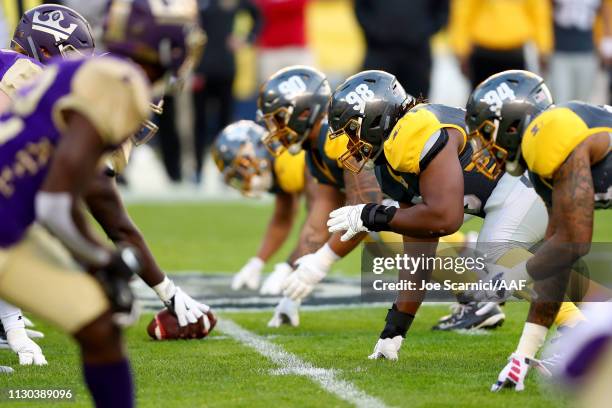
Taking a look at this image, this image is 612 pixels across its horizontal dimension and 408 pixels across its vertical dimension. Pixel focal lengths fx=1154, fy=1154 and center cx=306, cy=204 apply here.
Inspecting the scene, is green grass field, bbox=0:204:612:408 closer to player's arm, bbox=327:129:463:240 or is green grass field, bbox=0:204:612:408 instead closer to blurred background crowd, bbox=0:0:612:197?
player's arm, bbox=327:129:463:240

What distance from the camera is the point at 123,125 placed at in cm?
351

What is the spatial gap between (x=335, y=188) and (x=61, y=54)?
69.4 inches

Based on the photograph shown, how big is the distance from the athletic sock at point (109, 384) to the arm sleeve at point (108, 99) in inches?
26.9

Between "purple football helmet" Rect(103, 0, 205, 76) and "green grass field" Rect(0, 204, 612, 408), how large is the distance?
1323 millimetres

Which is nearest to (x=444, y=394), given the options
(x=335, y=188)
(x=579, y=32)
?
(x=335, y=188)

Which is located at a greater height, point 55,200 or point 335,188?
point 55,200

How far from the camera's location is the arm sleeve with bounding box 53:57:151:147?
3471 millimetres

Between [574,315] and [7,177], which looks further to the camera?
[574,315]

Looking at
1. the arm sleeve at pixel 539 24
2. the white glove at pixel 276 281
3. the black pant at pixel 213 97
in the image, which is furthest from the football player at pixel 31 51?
the black pant at pixel 213 97

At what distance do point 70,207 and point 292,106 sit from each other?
2.90m

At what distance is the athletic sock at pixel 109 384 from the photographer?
3.48 meters

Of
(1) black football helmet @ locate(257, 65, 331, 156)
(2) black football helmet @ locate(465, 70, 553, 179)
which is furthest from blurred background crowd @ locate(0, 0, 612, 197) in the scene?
(2) black football helmet @ locate(465, 70, 553, 179)

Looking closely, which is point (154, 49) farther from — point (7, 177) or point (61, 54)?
point (61, 54)

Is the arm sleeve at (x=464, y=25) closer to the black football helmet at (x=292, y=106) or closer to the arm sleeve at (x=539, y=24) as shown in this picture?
the arm sleeve at (x=539, y=24)
